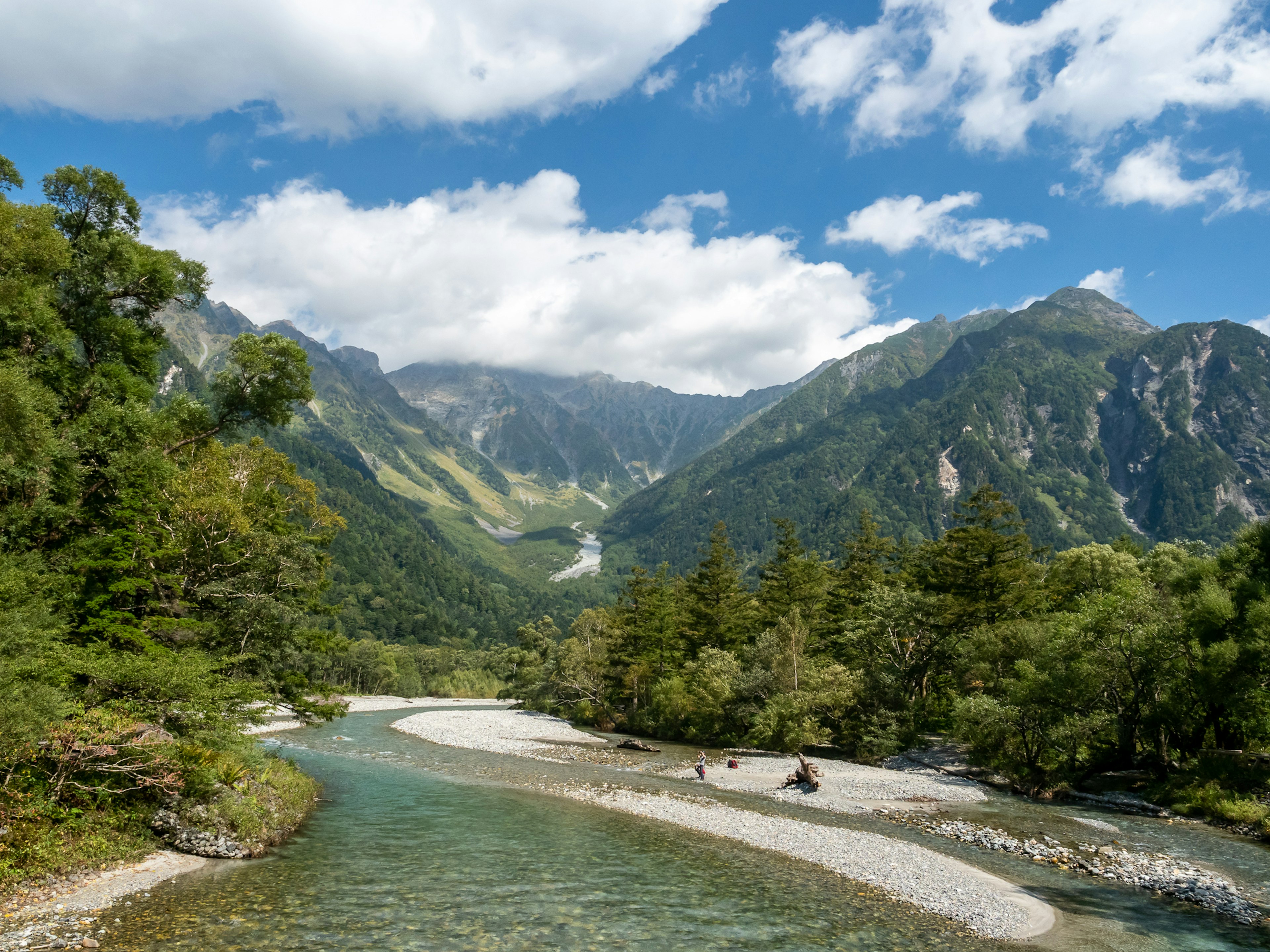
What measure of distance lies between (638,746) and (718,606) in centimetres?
2072

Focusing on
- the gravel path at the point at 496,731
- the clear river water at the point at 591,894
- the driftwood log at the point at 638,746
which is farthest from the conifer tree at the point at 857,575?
the clear river water at the point at 591,894

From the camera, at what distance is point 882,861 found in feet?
76.7

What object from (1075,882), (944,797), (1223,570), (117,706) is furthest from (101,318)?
(1223,570)

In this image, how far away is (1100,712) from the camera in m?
35.9

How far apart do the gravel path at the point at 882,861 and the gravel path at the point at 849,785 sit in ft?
17.1

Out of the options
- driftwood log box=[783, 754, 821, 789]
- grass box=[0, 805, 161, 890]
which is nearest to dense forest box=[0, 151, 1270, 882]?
grass box=[0, 805, 161, 890]

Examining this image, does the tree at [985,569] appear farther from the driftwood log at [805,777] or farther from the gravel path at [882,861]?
the gravel path at [882,861]

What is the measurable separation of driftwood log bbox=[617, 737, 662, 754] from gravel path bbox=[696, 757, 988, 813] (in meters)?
10.2

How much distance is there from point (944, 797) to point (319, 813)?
1229 inches

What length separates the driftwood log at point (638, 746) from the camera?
56.2 metres

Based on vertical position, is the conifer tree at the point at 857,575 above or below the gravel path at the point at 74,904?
above

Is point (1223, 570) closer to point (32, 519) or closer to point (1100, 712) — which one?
point (1100, 712)

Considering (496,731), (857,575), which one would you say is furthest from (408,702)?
(857,575)

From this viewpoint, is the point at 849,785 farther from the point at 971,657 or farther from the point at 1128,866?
the point at 1128,866
